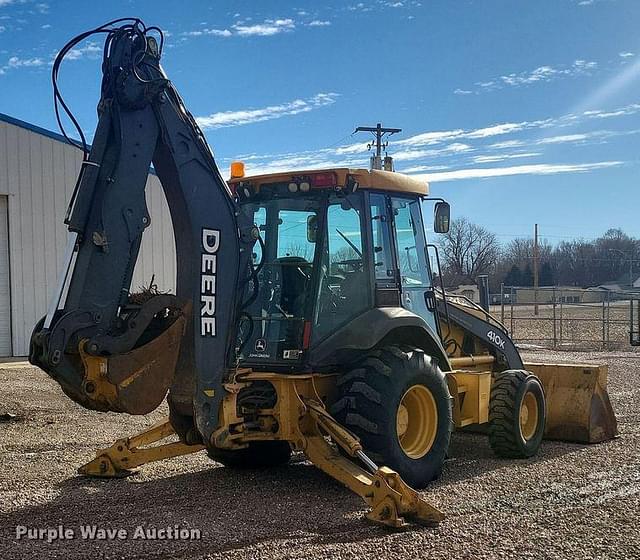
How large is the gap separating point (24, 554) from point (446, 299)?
543 cm

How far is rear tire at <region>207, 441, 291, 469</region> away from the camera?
7836mm

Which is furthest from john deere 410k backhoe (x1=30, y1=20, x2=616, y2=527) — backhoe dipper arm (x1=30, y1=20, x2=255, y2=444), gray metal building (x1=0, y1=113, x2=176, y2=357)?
gray metal building (x1=0, y1=113, x2=176, y2=357)

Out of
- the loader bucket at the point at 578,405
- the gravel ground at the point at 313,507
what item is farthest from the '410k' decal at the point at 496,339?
the gravel ground at the point at 313,507

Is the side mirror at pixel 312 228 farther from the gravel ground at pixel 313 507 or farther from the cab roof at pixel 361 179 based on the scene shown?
the gravel ground at pixel 313 507

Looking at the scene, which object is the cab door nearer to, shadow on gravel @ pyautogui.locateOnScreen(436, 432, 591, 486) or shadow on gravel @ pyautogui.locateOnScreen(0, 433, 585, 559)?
shadow on gravel @ pyautogui.locateOnScreen(436, 432, 591, 486)

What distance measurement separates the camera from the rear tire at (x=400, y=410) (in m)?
6.80

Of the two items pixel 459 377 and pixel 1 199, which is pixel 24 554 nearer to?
pixel 459 377

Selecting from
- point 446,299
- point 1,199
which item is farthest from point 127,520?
point 1,199

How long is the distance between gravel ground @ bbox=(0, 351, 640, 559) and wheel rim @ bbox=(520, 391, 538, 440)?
11.2 inches

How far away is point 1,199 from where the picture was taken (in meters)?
17.8

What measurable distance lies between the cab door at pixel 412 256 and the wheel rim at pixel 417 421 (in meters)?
0.91

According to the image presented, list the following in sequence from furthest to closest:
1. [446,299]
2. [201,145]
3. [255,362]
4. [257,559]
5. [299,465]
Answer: [446,299], [299,465], [255,362], [201,145], [257,559]

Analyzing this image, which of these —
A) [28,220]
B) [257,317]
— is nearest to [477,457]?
[257,317]

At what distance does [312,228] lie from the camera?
24.0ft
